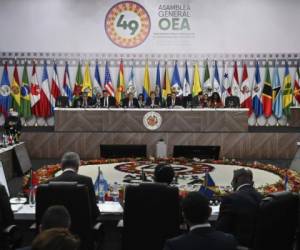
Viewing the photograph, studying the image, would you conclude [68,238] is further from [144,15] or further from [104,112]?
[144,15]

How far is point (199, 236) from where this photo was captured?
123 inches

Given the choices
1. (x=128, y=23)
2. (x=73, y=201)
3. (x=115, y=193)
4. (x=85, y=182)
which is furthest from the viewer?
(x=128, y=23)

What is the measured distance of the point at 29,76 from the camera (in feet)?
52.7

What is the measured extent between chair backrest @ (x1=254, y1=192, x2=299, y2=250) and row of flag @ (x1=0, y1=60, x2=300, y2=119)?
38.1 feet

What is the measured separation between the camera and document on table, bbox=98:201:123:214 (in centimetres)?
520

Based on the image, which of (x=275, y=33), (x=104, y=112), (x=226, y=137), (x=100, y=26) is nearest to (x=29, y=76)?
(x=100, y=26)

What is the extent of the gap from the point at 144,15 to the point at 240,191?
12375 mm

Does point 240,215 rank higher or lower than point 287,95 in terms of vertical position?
lower

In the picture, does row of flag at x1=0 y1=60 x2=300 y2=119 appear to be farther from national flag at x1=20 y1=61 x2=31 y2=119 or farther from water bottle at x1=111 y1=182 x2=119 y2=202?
water bottle at x1=111 y1=182 x2=119 y2=202

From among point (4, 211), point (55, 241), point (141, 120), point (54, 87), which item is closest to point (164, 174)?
point (4, 211)

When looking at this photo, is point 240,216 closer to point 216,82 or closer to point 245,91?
point 216,82

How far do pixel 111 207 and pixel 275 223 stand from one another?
203 cm

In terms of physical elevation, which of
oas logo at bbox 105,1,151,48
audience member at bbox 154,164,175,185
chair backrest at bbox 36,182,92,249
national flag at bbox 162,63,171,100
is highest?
oas logo at bbox 105,1,151,48

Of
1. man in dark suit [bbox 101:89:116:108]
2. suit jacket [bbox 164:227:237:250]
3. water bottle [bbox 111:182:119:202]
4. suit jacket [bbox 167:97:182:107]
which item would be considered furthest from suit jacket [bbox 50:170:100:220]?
suit jacket [bbox 167:97:182:107]
